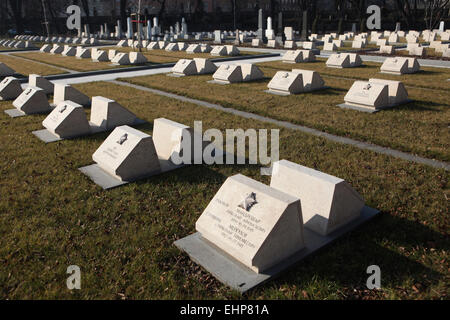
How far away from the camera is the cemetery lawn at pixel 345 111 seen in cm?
870

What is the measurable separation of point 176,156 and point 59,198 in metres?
2.34

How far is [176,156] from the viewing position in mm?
7520

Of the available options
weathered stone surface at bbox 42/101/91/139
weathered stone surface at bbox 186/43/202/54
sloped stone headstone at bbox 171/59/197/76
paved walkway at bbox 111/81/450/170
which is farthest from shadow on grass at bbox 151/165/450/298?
weathered stone surface at bbox 186/43/202/54

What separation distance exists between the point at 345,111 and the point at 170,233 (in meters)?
8.07

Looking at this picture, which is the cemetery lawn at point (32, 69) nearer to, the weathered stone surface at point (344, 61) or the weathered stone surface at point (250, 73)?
the weathered stone surface at point (250, 73)

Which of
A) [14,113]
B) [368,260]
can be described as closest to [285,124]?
[368,260]

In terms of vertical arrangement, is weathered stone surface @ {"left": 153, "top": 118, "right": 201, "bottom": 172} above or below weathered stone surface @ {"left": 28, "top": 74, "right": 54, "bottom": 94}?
below

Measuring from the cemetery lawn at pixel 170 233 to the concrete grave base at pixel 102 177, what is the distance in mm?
150

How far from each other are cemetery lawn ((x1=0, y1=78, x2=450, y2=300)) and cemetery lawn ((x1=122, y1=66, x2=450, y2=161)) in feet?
4.02

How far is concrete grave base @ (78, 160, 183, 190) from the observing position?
6.70 m

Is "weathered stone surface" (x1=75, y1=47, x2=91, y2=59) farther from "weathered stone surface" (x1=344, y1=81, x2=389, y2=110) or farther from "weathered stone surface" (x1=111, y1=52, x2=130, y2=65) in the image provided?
"weathered stone surface" (x1=344, y1=81, x2=389, y2=110)

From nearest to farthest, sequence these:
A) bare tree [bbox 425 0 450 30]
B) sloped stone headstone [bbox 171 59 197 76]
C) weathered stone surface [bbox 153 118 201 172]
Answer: weathered stone surface [bbox 153 118 201 172], sloped stone headstone [bbox 171 59 197 76], bare tree [bbox 425 0 450 30]

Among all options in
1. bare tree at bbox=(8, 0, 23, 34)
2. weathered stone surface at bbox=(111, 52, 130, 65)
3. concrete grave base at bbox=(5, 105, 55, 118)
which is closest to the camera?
concrete grave base at bbox=(5, 105, 55, 118)
